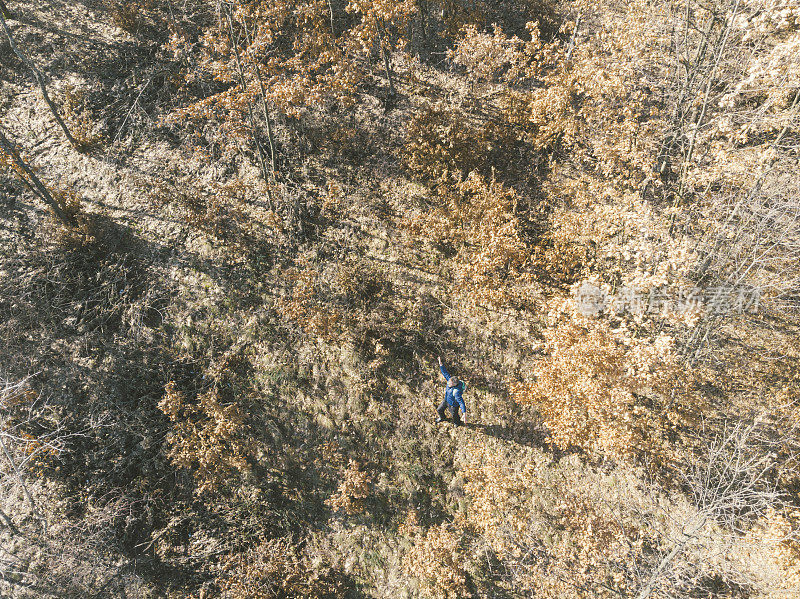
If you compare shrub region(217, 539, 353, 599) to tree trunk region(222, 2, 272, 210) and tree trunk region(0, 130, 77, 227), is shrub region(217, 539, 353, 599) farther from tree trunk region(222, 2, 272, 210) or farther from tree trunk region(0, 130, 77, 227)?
tree trunk region(0, 130, 77, 227)

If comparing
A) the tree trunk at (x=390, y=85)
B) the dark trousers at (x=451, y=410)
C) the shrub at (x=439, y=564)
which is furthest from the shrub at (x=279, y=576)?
the tree trunk at (x=390, y=85)

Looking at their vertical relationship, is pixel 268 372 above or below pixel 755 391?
below

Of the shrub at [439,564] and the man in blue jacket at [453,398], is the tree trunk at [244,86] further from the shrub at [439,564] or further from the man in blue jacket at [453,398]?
the shrub at [439,564]

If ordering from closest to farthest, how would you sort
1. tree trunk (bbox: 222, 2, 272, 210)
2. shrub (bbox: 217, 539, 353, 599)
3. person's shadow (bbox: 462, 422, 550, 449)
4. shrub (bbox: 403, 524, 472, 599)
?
1. shrub (bbox: 403, 524, 472, 599)
2. shrub (bbox: 217, 539, 353, 599)
3. tree trunk (bbox: 222, 2, 272, 210)
4. person's shadow (bbox: 462, 422, 550, 449)

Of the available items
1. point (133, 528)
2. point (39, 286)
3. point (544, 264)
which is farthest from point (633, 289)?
point (39, 286)

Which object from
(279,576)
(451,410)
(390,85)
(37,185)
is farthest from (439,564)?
(37,185)

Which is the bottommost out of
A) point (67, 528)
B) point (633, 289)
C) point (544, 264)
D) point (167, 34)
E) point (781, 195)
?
point (67, 528)

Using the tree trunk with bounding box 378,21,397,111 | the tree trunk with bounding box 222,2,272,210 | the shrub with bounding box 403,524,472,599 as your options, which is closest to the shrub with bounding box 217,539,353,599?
the shrub with bounding box 403,524,472,599

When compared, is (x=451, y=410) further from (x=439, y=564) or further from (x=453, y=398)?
(x=439, y=564)

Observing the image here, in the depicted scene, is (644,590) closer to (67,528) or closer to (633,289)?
(633,289)
